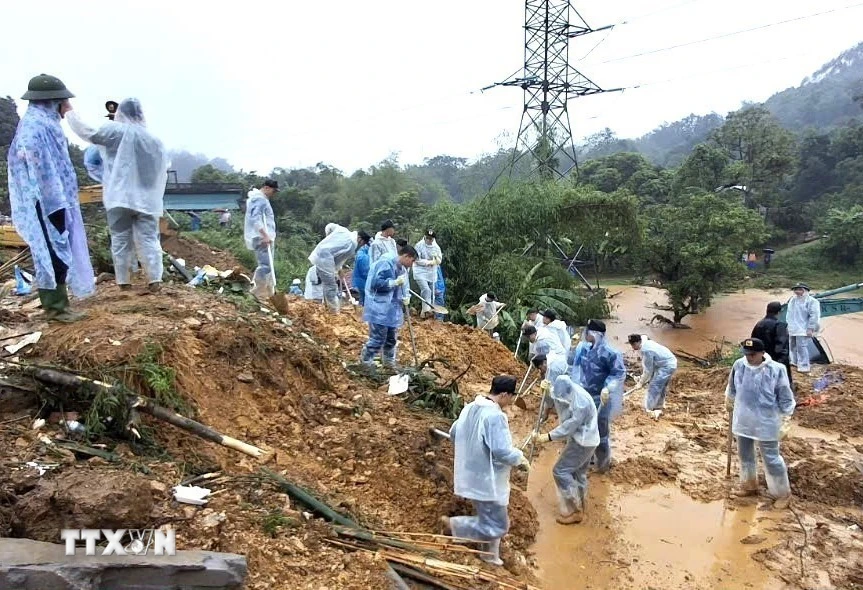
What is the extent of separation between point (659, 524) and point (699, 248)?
1309 centimetres

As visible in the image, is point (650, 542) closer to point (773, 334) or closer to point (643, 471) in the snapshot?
point (643, 471)

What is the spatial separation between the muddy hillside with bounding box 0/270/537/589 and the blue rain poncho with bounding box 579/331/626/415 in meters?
1.42

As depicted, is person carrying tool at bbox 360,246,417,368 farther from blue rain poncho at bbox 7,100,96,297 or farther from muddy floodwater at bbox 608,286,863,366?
muddy floodwater at bbox 608,286,863,366

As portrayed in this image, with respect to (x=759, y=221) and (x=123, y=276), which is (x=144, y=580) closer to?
(x=123, y=276)

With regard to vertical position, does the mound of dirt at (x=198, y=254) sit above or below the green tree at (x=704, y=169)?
below

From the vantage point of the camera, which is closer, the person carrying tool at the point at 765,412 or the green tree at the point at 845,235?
the person carrying tool at the point at 765,412

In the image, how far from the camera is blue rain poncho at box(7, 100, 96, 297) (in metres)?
4.38

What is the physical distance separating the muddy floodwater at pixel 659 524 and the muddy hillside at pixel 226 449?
42 centimetres

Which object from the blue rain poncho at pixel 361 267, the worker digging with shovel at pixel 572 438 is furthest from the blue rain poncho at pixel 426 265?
the worker digging with shovel at pixel 572 438

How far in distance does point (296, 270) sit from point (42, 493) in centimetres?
1304

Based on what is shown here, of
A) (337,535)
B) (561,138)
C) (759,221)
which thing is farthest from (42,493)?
(561,138)

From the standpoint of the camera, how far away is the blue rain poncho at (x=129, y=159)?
514 cm

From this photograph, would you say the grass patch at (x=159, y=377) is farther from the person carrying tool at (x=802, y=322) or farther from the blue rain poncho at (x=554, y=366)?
the person carrying tool at (x=802, y=322)

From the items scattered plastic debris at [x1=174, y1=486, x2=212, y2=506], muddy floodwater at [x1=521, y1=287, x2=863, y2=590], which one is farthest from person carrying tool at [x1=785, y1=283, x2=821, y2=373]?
scattered plastic debris at [x1=174, y1=486, x2=212, y2=506]
